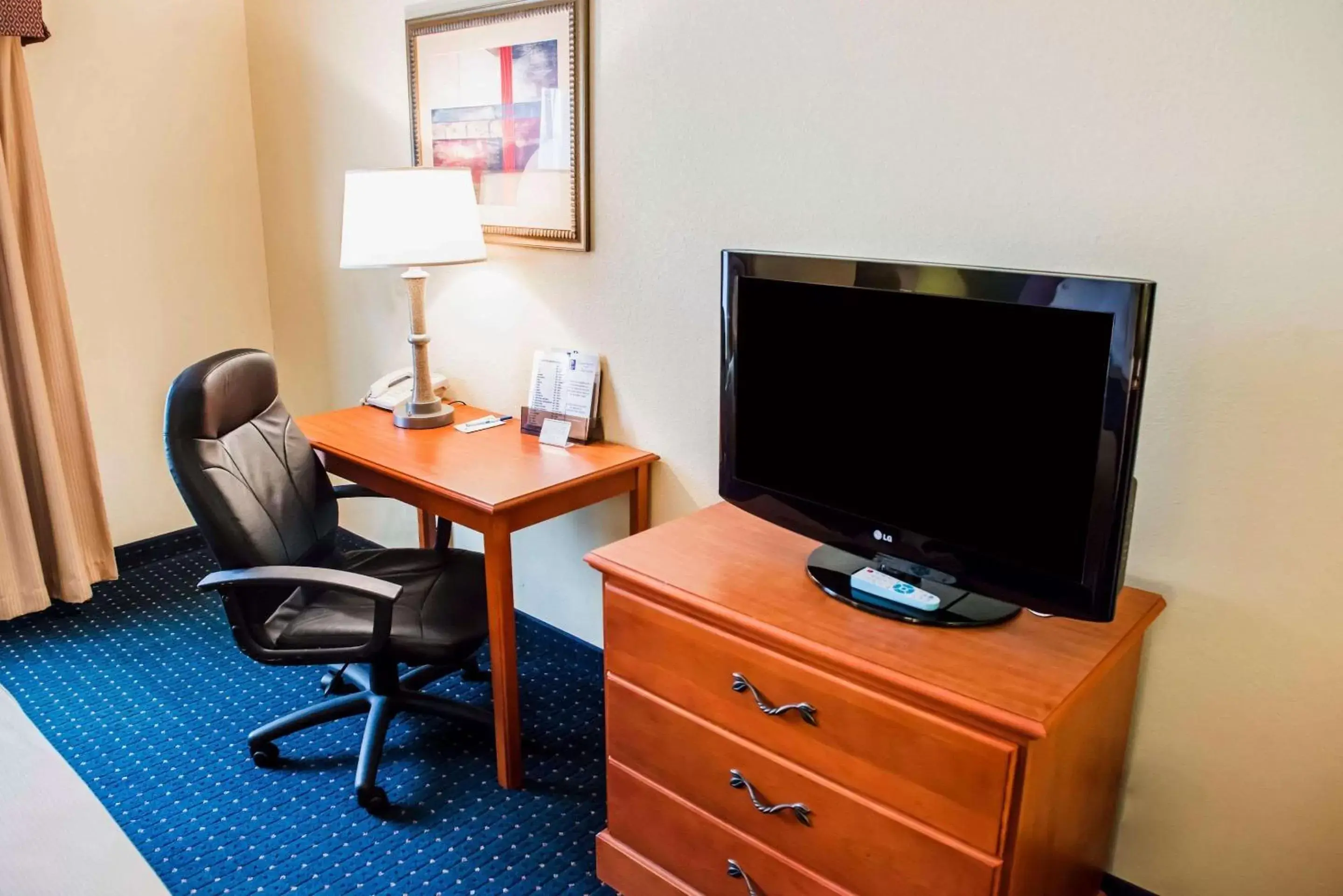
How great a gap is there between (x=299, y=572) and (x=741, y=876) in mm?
1132

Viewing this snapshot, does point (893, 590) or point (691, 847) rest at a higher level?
point (893, 590)

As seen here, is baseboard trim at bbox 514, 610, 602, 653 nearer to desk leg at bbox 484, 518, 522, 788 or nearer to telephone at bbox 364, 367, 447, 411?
desk leg at bbox 484, 518, 522, 788

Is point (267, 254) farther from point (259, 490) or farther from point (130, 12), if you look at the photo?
point (259, 490)

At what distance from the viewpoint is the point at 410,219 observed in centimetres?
248

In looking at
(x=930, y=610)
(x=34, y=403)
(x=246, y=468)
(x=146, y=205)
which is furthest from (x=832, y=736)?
(x=146, y=205)

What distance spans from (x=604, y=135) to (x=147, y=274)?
192 centimetres

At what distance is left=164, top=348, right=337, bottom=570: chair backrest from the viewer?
81.4 inches

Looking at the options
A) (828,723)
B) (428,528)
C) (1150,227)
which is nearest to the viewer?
(828,723)

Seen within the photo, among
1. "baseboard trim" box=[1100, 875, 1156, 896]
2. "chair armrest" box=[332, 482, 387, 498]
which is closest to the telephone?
"chair armrest" box=[332, 482, 387, 498]

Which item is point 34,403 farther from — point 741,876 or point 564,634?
point 741,876

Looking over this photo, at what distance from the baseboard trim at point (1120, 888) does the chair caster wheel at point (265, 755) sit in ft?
6.25

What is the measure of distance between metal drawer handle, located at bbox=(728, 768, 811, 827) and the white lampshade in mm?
1512

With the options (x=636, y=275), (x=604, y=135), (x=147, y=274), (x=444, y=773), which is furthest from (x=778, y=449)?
(x=147, y=274)

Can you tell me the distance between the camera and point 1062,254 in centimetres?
174
